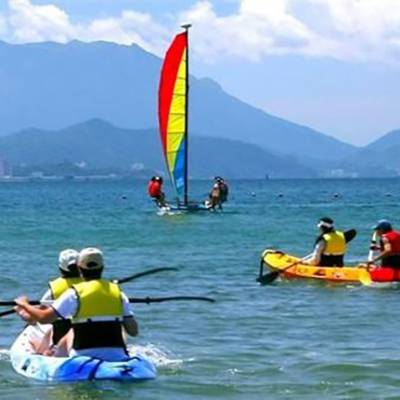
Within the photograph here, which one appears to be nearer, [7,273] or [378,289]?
[378,289]

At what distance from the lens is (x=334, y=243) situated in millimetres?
20109

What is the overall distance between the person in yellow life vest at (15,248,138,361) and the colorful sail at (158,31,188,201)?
111ft

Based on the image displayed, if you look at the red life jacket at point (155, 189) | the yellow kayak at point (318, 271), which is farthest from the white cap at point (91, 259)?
the red life jacket at point (155, 189)

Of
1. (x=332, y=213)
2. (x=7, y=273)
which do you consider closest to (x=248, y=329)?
(x=7, y=273)

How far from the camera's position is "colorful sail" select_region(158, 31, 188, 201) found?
44.8 meters

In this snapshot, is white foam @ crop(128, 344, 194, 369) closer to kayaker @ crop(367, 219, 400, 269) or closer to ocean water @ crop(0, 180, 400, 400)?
ocean water @ crop(0, 180, 400, 400)

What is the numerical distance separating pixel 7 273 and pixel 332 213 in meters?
31.8

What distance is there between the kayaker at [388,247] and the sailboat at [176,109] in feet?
83.0

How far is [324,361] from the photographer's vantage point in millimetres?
12516

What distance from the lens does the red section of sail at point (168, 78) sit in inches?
1763

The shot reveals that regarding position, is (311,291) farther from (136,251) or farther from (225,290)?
(136,251)

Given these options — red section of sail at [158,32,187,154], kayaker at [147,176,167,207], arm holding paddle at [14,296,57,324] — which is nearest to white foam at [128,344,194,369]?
arm holding paddle at [14,296,57,324]

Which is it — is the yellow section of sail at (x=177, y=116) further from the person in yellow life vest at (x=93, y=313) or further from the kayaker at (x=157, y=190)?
the person in yellow life vest at (x=93, y=313)

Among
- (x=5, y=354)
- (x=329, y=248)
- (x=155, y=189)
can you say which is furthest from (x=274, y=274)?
(x=155, y=189)
